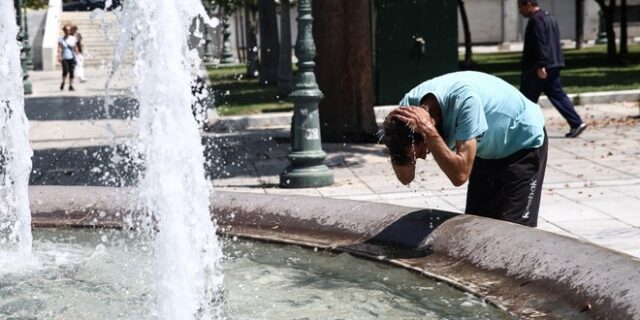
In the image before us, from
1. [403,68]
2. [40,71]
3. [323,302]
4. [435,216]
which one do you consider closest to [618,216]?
[435,216]

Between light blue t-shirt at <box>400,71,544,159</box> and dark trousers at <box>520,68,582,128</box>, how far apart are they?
26.6 feet

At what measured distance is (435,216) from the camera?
614cm

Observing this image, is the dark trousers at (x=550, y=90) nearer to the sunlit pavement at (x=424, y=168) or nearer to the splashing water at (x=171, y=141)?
the sunlit pavement at (x=424, y=168)

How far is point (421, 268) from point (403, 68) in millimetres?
13227

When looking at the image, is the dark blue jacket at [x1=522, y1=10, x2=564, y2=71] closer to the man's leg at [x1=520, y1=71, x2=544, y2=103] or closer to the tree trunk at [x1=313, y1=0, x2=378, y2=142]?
the man's leg at [x1=520, y1=71, x2=544, y2=103]

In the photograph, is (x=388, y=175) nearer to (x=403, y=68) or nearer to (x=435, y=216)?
(x=435, y=216)

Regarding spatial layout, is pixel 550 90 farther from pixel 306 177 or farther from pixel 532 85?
pixel 306 177

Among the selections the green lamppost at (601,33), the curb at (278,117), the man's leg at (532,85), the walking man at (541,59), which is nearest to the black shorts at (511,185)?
the walking man at (541,59)

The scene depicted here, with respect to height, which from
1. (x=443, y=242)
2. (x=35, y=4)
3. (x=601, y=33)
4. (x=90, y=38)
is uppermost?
(x=35, y=4)

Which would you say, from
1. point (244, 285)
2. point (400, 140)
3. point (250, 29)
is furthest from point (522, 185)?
point (250, 29)

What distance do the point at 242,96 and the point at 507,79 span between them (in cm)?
582

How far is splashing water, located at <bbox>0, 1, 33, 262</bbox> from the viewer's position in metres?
7.29

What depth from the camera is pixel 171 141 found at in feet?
19.6

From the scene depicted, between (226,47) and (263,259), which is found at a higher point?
(263,259)
